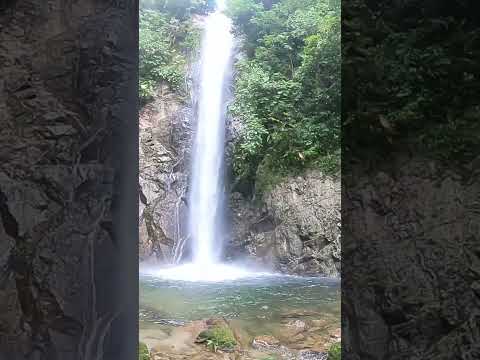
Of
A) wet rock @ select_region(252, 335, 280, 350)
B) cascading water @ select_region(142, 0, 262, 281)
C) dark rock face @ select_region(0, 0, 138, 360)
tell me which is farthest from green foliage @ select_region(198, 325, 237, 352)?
cascading water @ select_region(142, 0, 262, 281)

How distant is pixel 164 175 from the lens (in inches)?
552

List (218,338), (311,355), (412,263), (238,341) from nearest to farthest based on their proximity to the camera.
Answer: (412,263)
(311,355)
(218,338)
(238,341)

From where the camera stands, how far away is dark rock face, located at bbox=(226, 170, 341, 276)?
1165 cm

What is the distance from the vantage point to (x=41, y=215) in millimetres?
1646

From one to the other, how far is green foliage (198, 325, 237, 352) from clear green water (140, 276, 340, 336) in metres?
0.67

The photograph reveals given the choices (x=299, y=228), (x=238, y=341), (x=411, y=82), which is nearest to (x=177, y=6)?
(x=299, y=228)

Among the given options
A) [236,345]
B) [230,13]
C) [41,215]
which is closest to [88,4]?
[41,215]

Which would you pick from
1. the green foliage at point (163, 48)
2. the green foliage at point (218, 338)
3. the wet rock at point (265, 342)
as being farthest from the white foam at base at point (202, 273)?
the green foliage at point (163, 48)

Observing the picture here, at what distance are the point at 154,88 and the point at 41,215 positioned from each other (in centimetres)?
1384

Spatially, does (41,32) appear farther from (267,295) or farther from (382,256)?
(267,295)

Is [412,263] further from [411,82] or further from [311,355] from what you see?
[311,355]

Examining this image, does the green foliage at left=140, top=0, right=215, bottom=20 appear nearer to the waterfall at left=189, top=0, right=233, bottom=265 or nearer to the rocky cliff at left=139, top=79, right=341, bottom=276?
the waterfall at left=189, top=0, right=233, bottom=265

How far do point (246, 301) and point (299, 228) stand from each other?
158 inches

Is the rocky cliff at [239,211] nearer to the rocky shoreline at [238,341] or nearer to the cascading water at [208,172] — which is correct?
the cascading water at [208,172]
